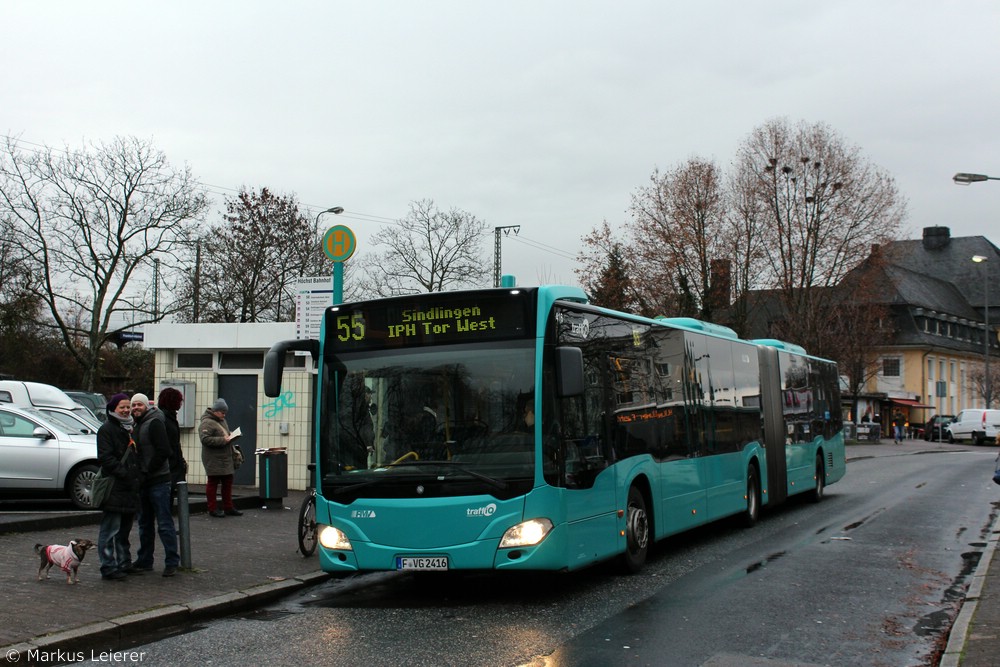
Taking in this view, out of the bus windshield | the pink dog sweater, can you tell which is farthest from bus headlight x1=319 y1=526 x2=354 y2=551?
the pink dog sweater

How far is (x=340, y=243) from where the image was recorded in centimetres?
1356

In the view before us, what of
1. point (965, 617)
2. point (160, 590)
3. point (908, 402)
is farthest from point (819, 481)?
point (908, 402)

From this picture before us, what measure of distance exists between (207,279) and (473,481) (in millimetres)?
41334

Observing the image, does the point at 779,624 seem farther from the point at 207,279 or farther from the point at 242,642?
the point at 207,279

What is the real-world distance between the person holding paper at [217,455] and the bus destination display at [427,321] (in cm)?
542

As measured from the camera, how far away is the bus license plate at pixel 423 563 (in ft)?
28.3

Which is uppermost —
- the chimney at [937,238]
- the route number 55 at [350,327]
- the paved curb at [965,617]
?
the chimney at [937,238]

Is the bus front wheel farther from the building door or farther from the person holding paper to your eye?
the building door

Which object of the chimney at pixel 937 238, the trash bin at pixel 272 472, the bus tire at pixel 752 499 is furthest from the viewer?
the chimney at pixel 937 238

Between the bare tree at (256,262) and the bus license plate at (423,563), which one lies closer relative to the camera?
the bus license plate at (423,563)

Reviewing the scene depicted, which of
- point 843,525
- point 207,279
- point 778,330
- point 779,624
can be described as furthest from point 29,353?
point 779,624

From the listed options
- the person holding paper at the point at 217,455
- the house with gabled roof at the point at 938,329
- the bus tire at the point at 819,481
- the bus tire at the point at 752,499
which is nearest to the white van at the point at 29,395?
the person holding paper at the point at 217,455

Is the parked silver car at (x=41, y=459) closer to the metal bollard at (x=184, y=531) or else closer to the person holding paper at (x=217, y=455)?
the person holding paper at (x=217, y=455)

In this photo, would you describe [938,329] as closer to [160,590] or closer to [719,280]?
[719,280]
